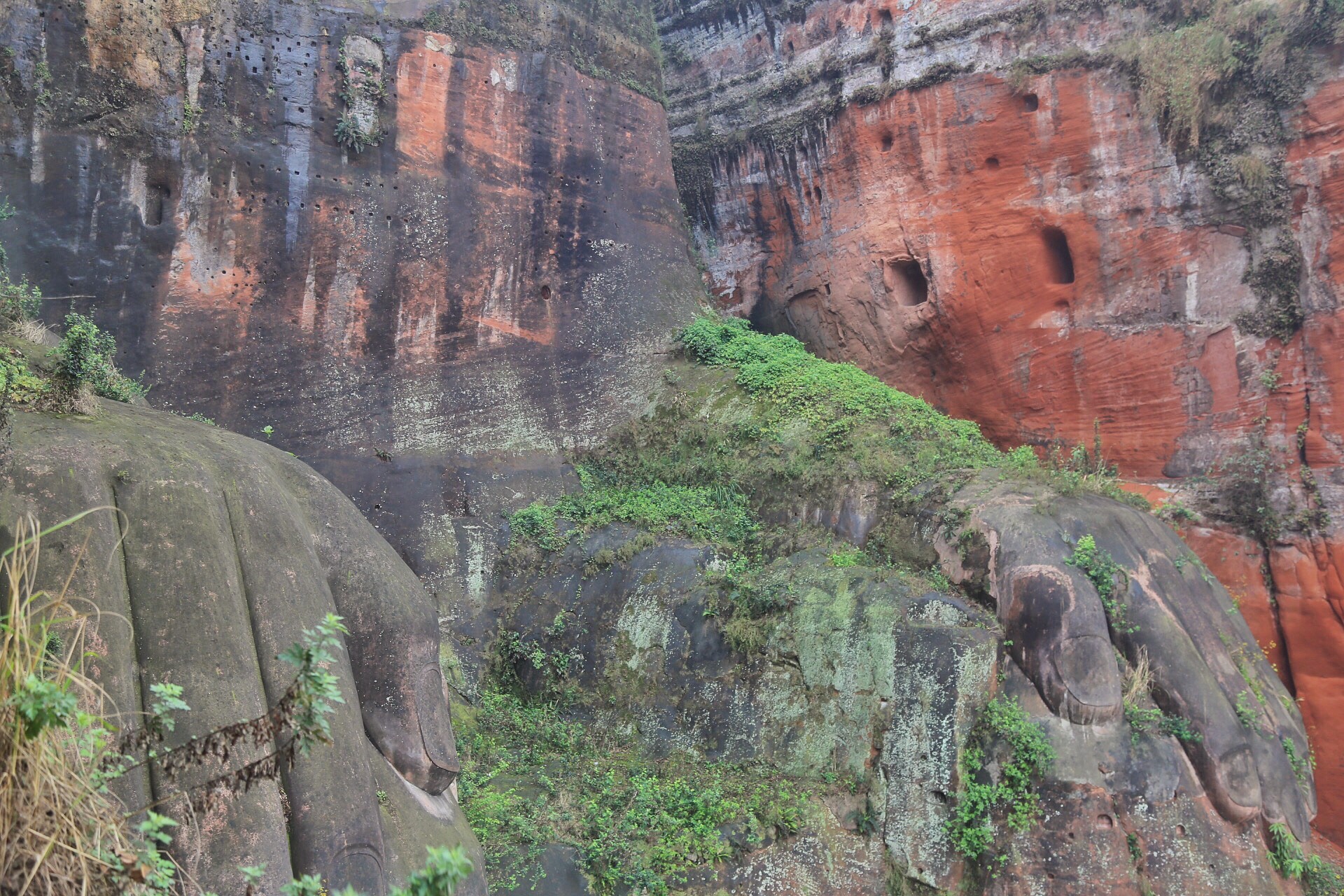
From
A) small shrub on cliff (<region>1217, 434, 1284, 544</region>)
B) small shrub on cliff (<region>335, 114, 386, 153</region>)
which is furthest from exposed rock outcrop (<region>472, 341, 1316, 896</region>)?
small shrub on cliff (<region>335, 114, 386, 153</region>)

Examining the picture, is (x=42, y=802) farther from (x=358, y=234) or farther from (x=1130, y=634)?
(x=358, y=234)

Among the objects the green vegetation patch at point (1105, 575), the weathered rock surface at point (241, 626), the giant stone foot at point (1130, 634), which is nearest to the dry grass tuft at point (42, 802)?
the weathered rock surface at point (241, 626)

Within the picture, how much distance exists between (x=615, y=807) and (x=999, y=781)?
3.13m

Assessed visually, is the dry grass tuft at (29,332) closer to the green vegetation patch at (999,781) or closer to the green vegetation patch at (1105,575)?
the green vegetation patch at (999,781)

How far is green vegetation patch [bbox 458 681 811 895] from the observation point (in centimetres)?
729

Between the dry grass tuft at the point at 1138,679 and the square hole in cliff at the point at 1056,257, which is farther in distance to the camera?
the square hole in cliff at the point at 1056,257

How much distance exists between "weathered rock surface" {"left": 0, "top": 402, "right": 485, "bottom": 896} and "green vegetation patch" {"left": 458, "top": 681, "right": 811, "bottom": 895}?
1.52 m

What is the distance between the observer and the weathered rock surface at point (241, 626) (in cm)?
442

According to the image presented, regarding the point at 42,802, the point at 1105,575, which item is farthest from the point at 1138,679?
the point at 42,802

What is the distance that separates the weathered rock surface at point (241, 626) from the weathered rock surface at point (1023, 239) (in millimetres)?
9491

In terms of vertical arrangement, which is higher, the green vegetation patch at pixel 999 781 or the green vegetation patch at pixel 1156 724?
the green vegetation patch at pixel 1156 724

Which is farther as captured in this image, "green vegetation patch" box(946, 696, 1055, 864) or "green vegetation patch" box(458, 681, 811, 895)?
"green vegetation patch" box(458, 681, 811, 895)

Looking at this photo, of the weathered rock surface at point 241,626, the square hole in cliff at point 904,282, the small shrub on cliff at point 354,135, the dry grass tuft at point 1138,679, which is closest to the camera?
the weathered rock surface at point 241,626

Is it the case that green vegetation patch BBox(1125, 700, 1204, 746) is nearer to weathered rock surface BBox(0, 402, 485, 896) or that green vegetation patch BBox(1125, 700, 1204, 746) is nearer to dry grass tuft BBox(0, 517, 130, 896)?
weathered rock surface BBox(0, 402, 485, 896)
